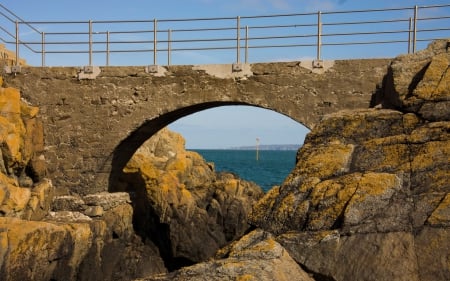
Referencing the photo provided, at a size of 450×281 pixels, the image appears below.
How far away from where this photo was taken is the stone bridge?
11023mm

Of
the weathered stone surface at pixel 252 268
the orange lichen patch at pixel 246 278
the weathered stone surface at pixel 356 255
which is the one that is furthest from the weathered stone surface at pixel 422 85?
the orange lichen patch at pixel 246 278

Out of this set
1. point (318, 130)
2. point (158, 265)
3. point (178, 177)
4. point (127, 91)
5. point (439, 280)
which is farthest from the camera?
point (178, 177)

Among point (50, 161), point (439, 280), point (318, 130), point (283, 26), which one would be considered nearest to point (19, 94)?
point (50, 161)

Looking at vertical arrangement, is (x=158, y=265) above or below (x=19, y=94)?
below

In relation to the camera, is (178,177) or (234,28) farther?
(178,177)

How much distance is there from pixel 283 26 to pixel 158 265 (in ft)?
28.4

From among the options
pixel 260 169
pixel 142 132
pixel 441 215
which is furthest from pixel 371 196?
pixel 260 169

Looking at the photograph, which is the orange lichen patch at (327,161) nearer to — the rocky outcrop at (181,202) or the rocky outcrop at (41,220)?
the rocky outcrop at (41,220)

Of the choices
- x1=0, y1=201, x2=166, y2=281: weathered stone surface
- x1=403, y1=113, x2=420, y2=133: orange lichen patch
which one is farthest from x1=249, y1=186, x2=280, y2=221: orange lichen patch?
x1=0, y1=201, x2=166, y2=281: weathered stone surface

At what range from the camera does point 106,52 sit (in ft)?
41.2

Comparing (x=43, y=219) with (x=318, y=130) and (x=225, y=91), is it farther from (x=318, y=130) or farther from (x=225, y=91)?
(x=318, y=130)

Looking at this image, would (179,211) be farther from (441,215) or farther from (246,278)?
(246,278)

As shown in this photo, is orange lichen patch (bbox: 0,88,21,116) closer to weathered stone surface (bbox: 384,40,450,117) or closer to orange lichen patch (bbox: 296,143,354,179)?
orange lichen patch (bbox: 296,143,354,179)

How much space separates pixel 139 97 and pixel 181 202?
6.92 m
